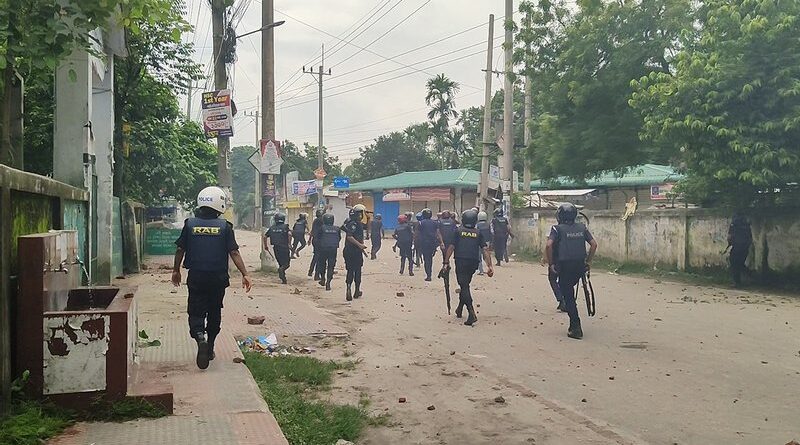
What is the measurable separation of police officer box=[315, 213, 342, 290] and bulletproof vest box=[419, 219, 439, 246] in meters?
3.19

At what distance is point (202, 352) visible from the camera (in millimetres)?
6957

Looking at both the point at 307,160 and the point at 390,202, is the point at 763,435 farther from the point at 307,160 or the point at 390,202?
the point at 307,160

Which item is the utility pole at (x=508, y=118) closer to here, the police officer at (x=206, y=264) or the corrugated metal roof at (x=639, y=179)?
the corrugated metal roof at (x=639, y=179)

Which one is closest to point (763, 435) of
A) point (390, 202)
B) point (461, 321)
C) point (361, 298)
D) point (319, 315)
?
point (461, 321)

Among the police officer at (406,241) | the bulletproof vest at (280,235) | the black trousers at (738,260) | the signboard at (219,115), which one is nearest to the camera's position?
the black trousers at (738,260)

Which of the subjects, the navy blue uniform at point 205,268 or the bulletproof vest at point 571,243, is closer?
the navy blue uniform at point 205,268

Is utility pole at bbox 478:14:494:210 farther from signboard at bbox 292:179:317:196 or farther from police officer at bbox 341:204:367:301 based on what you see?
signboard at bbox 292:179:317:196

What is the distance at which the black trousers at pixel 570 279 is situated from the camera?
393 inches

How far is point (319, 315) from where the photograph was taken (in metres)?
11.8

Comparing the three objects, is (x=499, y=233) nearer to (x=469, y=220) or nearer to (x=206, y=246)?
(x=469, y=220)

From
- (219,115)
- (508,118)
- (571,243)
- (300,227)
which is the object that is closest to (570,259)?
(571,243)

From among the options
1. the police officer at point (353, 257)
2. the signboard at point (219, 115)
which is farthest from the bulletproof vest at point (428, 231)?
the signboard at point (219, 115)

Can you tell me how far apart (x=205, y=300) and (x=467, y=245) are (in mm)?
5465


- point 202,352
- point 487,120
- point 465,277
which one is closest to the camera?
point 202,352
